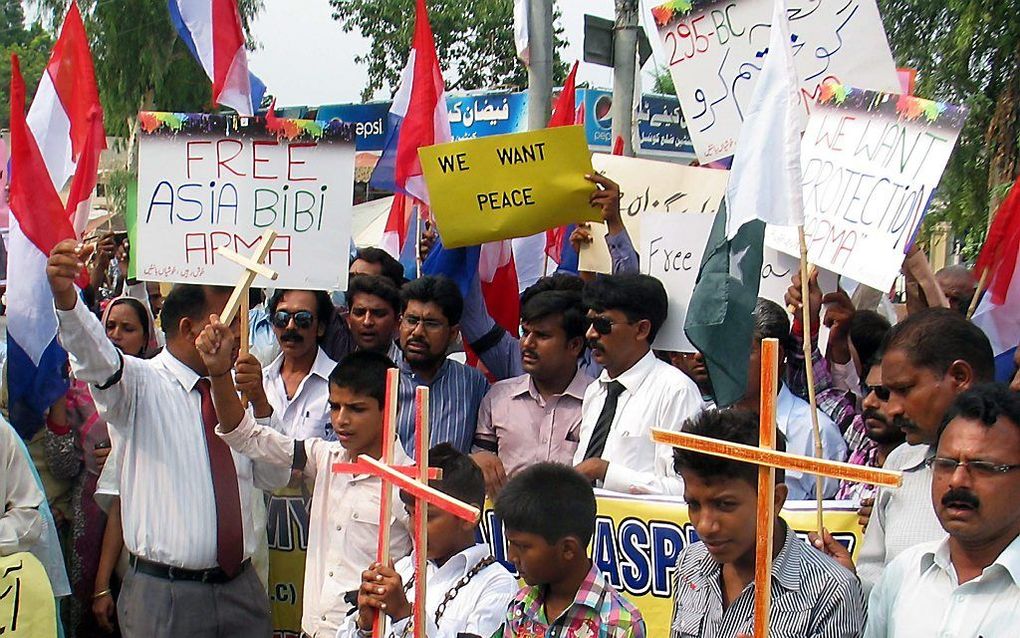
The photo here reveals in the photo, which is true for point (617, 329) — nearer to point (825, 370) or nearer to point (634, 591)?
point (634, 591)

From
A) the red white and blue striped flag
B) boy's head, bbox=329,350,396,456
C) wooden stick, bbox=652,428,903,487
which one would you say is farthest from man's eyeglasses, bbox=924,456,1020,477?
the red white and blue striped flag

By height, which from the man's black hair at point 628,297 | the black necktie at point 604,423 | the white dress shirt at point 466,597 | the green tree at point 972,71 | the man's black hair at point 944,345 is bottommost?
the white dress shirt at point 466,597

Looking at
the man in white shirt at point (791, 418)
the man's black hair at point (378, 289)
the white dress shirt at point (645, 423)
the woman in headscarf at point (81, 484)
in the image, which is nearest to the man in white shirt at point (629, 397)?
the white dress shirt at point (645, 423)

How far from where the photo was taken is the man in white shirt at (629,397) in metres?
4.45

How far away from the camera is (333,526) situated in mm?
4488

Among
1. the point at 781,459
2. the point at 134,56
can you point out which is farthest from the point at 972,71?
the point at 134,56

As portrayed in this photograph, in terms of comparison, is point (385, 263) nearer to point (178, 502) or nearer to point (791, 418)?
point (178, 502)

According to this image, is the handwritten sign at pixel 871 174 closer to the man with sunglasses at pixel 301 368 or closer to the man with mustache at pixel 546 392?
the man with mustache at pixel 546 392

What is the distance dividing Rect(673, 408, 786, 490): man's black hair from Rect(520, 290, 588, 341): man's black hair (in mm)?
1683

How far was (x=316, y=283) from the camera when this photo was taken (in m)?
5.23

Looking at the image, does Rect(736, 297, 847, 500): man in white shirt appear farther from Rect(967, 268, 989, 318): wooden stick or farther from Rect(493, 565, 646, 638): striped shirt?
Rect(493, 565, 646, 638): striped shirt

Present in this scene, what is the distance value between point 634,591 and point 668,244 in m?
1.49

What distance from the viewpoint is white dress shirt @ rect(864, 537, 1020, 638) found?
8.87 ft

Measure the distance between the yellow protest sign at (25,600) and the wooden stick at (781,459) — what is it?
218cm
